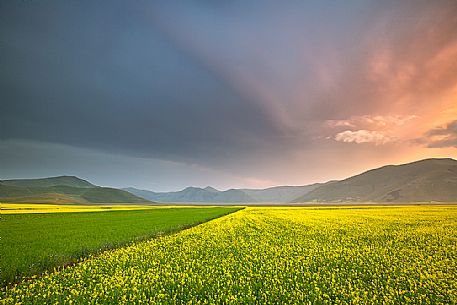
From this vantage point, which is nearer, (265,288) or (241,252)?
(265,288)

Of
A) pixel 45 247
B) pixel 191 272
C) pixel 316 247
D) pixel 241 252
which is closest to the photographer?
pixel 191 272

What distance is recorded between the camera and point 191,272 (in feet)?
36.7

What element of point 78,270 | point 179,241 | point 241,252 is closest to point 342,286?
point 241,252

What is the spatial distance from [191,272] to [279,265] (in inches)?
167

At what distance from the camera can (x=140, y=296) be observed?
908 cm

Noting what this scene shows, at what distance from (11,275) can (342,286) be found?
1569 cm

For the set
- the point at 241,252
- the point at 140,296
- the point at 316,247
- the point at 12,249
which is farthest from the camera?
the point at 12,249

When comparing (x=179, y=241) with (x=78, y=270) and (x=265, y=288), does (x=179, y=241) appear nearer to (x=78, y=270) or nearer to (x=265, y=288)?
(x=78, y=270)

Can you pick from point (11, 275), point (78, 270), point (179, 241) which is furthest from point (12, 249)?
point (179, 241)

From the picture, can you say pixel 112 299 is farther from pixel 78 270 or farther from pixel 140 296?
pixel 78 270

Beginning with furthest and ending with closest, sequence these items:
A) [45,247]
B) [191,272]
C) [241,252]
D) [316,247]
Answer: [45,247], [316,247], [241,252], [191,272]

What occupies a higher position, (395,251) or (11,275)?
(395,251)

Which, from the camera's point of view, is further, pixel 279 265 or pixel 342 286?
pixel 279 265

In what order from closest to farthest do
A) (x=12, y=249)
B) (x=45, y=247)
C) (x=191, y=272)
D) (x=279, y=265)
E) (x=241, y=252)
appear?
(x=191, y=272) < (x=279, y=265) < (x=241, y=252) < (x=12, y=249) < (x=45, y=247)
